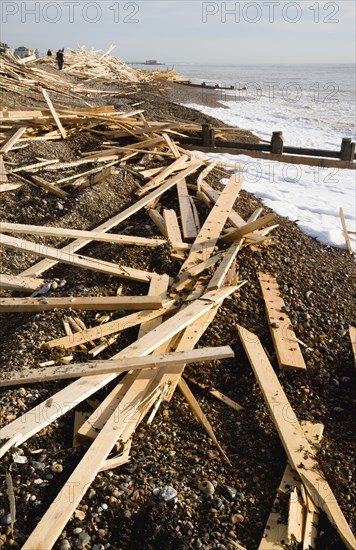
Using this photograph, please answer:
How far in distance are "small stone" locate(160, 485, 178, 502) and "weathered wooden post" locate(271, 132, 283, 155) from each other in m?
8.22

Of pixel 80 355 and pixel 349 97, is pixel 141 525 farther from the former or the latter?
pixel 349 97

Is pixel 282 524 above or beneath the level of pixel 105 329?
beneath

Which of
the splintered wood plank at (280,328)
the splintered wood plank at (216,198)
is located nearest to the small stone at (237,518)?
the splintered wood plank at (280,328)

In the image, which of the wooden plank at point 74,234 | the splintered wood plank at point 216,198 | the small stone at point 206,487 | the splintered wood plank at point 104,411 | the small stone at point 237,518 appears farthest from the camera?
the splintered wood plank at point 216,198

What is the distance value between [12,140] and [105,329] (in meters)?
4.53

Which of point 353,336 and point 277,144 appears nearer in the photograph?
point 353,336

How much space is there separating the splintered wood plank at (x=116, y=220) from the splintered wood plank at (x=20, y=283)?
16 cm

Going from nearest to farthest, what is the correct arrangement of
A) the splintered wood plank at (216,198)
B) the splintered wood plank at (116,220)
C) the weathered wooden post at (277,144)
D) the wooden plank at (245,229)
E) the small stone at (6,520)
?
the small stone at (6,520) → the splintered wood plank at (116,220) → the wooden plank at (245,229) → the splintered wood plank at (216,198) → the weathered wooden post at (277,144)

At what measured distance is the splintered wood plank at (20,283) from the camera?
4566 mm

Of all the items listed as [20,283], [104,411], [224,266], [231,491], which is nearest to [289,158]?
[224,266]

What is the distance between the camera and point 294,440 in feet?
10.5

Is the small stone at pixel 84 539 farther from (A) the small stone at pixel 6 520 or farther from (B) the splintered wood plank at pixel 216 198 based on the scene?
(B) the splintered wood plank at pixel 216 198

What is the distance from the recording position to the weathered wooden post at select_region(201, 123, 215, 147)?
9922mm

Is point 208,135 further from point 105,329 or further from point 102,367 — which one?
point 102,367
